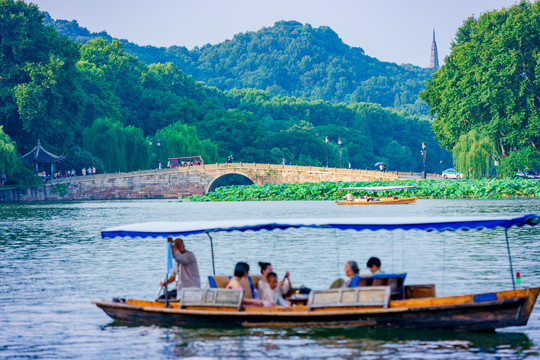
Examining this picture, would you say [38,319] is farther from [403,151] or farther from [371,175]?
[403,151]

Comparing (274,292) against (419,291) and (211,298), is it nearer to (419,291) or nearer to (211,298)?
(211,298)

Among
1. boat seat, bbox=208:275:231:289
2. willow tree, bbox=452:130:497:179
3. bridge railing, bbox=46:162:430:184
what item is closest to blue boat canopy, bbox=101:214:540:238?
boat seat, bbox=208:275:231:289

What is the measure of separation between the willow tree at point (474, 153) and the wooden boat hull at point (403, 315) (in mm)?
56726

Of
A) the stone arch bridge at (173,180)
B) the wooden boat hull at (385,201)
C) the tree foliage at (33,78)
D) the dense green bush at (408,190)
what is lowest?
the wooden boat hull at (385,201)

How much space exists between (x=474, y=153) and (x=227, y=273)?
48444mm

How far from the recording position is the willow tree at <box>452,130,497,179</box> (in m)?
71.6

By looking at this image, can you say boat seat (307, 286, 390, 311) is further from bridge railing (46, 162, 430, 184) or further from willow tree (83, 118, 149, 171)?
willow tree (83, 118, 149, 171)

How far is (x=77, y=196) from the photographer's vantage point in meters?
85.8

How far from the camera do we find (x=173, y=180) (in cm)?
8850

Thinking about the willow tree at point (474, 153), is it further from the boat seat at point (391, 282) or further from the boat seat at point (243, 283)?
the boat seat at point (391, 282)

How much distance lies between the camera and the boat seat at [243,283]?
17.7 m

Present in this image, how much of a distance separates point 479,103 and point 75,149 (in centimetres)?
3707

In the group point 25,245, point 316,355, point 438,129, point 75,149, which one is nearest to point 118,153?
point 75,149

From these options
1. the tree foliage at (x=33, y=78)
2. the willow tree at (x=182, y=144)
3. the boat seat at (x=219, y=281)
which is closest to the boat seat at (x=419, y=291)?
the boat seat at (x=219, y=281)
